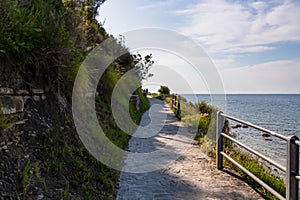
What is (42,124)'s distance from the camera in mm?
3504

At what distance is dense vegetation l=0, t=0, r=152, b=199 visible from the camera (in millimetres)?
2773

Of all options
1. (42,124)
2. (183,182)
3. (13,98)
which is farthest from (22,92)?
(183,182)

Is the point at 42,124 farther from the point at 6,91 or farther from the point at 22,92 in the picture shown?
the point at 6,91

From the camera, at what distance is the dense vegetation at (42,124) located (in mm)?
2773

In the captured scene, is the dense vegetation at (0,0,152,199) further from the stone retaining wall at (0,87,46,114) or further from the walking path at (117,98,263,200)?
the walking path at (117,98,263,200)

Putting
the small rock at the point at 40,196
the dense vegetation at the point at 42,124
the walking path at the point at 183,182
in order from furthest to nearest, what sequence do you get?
the walking path at the point at 183,182 < the dense vegetation at the point at 42,124 < the small rock at the point at 40,196

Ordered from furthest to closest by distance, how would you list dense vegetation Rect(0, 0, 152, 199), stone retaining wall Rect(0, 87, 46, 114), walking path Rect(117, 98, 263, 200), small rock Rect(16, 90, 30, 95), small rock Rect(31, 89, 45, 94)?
walking path Rect(117, 98, 263, 200), small rock Rect(31, 89, 45, 94), small rock Rect(16, 90, 30, 95), stone retaining wall Rect(0, 87, 46, 114), dense vegetation Rect(0, 0, 152, 199)

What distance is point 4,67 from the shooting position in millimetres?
3176

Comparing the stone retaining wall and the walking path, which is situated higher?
the stone retaining wall

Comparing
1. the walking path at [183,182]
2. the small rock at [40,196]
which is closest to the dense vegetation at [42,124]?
the small rock at [40,196]

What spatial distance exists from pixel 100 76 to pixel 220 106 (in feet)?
21.1

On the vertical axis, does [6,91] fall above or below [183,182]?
above

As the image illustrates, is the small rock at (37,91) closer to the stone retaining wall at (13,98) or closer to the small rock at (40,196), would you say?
the stone retaining wall at (13,98)

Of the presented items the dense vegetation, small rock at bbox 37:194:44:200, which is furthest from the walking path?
small rock at bbox 37:194:44:200
